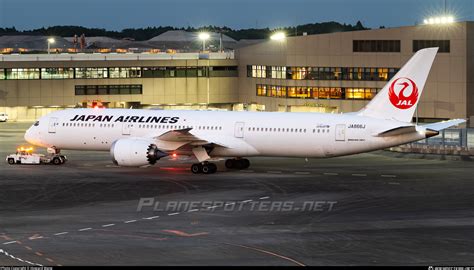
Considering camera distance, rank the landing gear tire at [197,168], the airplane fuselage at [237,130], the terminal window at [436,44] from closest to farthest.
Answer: the airplane fuselage at [237,130], the landing gear tire at [197,168], the terminal window at [436,44]

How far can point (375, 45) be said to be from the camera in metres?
103

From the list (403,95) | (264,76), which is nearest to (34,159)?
(403,95)

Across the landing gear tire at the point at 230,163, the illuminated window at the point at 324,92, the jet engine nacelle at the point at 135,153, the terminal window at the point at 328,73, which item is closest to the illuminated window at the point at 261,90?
the terminal window at the point at 328,73

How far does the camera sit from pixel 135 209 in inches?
Answer: 1829

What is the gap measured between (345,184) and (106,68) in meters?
63.5

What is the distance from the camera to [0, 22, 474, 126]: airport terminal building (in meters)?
99.4

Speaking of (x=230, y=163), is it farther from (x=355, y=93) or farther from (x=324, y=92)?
(x=324, y=92)

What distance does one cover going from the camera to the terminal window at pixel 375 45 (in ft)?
334

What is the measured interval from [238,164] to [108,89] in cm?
5391

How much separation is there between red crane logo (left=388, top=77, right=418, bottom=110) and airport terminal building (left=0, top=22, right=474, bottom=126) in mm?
39093

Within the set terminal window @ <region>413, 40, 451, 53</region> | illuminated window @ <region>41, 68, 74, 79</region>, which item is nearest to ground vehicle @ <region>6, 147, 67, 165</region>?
illuminated window @ <region>41, 68, 74, 79</region>

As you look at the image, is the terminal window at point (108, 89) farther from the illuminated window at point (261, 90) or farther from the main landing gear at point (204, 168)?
the main landing gear at point (204, 168)

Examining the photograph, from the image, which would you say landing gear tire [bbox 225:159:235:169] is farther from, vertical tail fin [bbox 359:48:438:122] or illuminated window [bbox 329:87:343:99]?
illuminated window [bbox 329:87:343:99]

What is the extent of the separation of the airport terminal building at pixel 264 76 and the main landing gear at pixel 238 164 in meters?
41.2
